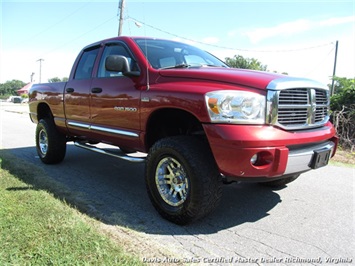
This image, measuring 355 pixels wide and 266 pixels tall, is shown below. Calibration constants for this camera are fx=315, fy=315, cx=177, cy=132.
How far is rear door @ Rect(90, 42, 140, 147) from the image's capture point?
3.82 m

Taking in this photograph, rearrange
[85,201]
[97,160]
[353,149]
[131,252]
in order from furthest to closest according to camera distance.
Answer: [353,149] < [97,160] < [85,201] < [131,252]

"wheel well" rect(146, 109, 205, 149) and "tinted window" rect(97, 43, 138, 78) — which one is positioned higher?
"tinted window" rect(97, 43, 138, 78)

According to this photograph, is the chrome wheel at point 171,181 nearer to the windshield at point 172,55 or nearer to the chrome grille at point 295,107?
the chrome grille at point 295,107

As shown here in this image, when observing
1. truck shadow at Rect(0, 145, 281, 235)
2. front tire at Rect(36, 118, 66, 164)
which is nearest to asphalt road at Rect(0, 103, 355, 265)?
truck shadow at Rect(0, 145, 281, 235)

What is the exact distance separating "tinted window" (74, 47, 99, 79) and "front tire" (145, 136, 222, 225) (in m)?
2.21

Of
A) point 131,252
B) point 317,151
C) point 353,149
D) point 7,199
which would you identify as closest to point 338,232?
point 317,151

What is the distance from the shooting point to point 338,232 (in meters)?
3.13

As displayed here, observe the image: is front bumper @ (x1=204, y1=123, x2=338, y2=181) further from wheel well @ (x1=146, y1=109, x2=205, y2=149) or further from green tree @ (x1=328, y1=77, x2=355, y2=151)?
green tree @ (x1=328, y1=77, x2=355, y2=151)

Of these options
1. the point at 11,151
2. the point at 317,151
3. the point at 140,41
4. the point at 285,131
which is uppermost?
the point at 140,41

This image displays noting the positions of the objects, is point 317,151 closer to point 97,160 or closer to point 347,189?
point 347,189

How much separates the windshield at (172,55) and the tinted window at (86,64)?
3.51 ft

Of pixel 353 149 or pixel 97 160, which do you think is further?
pixel 353 149

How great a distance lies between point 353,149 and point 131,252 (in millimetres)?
7610

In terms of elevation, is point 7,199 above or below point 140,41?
below
